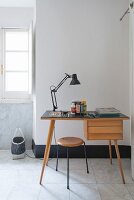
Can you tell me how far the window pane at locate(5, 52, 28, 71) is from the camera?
322 cm

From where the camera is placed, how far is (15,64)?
A: 323 centimetres

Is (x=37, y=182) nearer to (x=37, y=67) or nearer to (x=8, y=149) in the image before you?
(x=8, y=149)

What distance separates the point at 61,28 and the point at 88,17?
41cm

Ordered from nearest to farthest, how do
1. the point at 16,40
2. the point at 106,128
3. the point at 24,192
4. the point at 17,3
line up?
the point at 24,192, the point at 106,128, the point at 17,3, the point at 16,40

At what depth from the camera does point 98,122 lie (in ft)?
6.72

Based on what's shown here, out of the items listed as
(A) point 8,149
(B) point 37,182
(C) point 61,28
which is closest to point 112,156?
(B) point 37,182

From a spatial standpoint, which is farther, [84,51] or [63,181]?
[84,51]

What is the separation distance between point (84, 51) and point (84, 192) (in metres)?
1.81

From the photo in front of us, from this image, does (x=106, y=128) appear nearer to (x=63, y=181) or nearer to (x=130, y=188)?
(x=130, y=188)

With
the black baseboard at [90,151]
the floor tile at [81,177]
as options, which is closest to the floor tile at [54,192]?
the floor tile at [81,177]

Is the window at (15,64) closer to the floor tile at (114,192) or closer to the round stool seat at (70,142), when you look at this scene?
the round stool seat at (70,142)

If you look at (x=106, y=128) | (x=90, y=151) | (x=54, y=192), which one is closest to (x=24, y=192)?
(x=54, y=192)

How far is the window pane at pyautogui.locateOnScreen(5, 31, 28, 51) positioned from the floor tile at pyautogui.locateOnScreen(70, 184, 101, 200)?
7.42ft

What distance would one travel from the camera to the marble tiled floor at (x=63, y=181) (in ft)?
6.01
